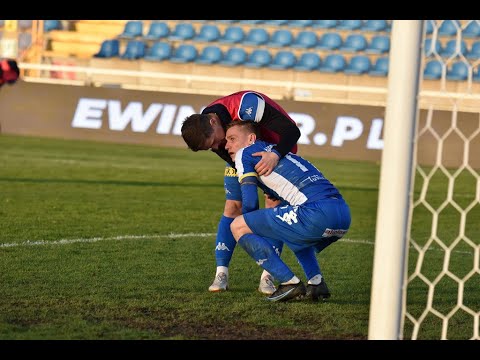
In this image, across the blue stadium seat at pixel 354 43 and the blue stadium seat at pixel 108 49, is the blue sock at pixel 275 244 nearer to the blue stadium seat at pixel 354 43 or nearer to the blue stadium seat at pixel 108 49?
the blue stadium seat at pixel 354 43

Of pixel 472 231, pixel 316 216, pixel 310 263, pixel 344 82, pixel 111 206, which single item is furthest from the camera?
pixel 344 82

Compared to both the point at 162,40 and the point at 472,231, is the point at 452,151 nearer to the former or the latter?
the point at 472,231

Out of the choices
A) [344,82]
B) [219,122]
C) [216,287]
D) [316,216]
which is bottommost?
[216,287]

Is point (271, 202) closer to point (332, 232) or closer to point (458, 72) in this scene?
point (332, 232)

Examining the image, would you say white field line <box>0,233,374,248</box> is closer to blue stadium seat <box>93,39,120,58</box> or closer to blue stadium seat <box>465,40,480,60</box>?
blue stadium seat <box>465,40,480,60</box>

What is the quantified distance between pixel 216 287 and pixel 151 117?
11.5 meters

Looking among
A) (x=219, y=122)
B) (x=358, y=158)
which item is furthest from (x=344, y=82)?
(x=219, y=122)

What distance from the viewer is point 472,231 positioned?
945 centimetres

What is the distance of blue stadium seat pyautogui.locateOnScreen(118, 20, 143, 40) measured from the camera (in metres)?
22.2

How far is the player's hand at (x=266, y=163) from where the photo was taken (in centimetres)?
552

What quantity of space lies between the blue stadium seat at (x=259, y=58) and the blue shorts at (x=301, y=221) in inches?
603

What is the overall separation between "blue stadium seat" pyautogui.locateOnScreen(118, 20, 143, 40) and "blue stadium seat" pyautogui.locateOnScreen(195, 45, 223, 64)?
1.80m

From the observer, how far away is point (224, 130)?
5.74 meters

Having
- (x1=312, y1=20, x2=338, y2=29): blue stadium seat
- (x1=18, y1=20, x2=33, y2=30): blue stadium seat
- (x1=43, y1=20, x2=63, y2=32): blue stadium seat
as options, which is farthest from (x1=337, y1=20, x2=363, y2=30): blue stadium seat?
(x1=18, y1=20, x2=33, y2=30): blue stadium seat
